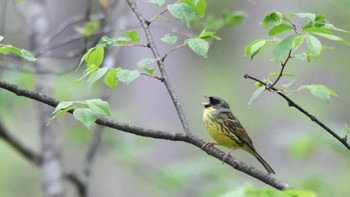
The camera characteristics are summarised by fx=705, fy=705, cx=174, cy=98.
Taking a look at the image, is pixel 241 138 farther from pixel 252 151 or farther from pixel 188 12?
pixel 188 12

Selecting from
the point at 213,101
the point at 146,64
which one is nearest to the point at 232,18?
the point at 213,101

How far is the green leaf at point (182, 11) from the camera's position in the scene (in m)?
3.10

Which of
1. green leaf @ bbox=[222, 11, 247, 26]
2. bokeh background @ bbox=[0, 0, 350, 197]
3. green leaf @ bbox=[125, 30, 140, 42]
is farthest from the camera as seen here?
bokeh background @ bbox=[0, 0, 350, 197]

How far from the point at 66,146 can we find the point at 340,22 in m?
4.19

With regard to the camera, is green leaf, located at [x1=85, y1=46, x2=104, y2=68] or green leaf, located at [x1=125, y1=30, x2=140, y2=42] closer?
green leaf, located at [x1=85, y1=46, x2=104, y2=68]

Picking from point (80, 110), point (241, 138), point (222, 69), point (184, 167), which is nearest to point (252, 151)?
point (241, 138)

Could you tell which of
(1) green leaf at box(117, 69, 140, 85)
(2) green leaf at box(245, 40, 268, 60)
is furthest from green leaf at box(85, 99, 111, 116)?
(2) green leaf at box(245, 40, 268, 60)

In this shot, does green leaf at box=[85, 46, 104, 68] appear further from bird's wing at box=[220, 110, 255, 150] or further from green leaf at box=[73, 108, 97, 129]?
bird's wing at box=[220, 110, 255, 150]

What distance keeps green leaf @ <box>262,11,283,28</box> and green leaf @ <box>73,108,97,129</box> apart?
783 millimetres

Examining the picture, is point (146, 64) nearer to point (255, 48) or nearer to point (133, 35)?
point (133, 35)

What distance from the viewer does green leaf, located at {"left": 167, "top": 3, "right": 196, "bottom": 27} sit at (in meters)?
3.10

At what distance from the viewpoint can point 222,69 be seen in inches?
496

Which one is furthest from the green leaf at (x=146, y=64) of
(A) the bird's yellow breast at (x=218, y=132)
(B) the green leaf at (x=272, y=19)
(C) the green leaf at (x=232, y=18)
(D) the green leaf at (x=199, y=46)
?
(C) the green leaf at (x=232, y=18)

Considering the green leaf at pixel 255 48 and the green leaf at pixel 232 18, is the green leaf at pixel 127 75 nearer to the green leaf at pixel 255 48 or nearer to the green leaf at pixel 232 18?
the green leaf at pixel 255 48
